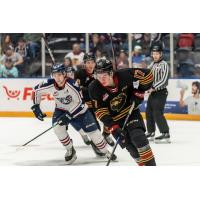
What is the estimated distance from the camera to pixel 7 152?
22.1 feet

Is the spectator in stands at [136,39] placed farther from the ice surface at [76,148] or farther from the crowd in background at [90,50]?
the ice surface at [76,148]

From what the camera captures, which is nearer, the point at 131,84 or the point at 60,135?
the point at 131,84

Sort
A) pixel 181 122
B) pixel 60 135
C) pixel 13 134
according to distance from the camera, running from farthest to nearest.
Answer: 1. pixel 181 122
2. pixel 13 134
3. pixel 60 135

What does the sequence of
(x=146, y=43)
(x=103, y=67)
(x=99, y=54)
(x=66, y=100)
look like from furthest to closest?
1. (x=99, y=54)
2. (x=146, y=43)
3. (x=66, y=100)
4. (x=103, y=67)

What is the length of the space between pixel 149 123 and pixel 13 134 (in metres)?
1.79

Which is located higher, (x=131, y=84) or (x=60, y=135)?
(x=131, y=84)

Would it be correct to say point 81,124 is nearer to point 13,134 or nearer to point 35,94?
point 35,94

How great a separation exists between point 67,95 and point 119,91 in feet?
4.19

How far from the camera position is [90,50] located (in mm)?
10367

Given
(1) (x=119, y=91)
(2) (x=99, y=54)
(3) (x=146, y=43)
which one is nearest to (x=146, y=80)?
(1) (x=119, y=91)

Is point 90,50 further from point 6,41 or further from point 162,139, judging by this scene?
point 162,139

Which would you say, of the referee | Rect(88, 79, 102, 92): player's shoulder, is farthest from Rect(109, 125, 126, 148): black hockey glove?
the referee
